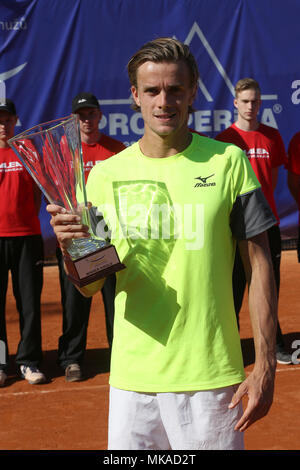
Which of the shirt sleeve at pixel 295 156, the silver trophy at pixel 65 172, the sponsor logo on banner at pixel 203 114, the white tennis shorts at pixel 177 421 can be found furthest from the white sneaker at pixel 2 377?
the sponsor logo on banner at pixel 203 114

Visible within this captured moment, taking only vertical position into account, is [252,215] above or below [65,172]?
below

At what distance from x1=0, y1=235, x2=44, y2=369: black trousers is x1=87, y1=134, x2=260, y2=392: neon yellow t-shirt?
3648mm

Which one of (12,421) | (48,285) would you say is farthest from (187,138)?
(48,285)

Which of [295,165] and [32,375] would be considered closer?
[32,375]

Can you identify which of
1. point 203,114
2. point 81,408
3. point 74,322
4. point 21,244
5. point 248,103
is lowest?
point 81,408

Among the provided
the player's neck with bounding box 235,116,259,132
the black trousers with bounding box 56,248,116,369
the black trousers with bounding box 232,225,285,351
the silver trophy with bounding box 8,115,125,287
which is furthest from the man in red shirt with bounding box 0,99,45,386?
the silver trophy with bounding box 8,115,125,287

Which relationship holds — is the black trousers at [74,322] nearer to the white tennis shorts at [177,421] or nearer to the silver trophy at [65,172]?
the silver trophy at [65,172]

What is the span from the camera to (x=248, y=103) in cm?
582

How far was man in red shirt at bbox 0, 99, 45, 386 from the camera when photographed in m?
5.66

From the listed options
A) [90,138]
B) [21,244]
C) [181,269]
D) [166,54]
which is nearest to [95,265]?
[181,269]

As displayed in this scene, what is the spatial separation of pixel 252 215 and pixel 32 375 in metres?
3.86

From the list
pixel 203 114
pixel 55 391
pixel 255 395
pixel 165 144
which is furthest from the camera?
pixel 203 114

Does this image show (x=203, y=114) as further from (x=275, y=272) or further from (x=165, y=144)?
(x=165, y=144)

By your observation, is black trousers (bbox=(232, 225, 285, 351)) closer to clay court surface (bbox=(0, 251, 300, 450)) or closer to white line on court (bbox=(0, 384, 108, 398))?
clay court surface (bbox=(0, 251, 300, 450))
